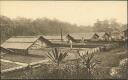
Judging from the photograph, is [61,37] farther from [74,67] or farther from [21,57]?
[21,57]

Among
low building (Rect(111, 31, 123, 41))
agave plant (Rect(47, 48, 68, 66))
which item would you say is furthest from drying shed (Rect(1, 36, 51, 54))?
low building (Rect(111, 31, 123, 41))

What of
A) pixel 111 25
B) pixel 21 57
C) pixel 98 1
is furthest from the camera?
pixel 21 57

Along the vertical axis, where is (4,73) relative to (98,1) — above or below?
below

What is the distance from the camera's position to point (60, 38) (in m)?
5.51

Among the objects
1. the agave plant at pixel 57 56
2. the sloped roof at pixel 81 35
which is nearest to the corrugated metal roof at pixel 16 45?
the agave plant at pixel 57 56

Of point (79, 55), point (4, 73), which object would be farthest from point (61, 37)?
point (4, 73)

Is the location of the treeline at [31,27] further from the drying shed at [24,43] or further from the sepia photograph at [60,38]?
the drying shed at [24,43]

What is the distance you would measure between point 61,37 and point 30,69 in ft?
3.21

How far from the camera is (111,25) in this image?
554cm

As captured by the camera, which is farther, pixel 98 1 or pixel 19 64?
pixel 19 64

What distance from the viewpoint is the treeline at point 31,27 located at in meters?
5.17

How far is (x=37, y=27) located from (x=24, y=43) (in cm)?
80

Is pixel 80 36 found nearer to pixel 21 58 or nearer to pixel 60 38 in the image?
pixel 60 38

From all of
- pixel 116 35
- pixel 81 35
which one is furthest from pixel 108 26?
pixel 81 35
